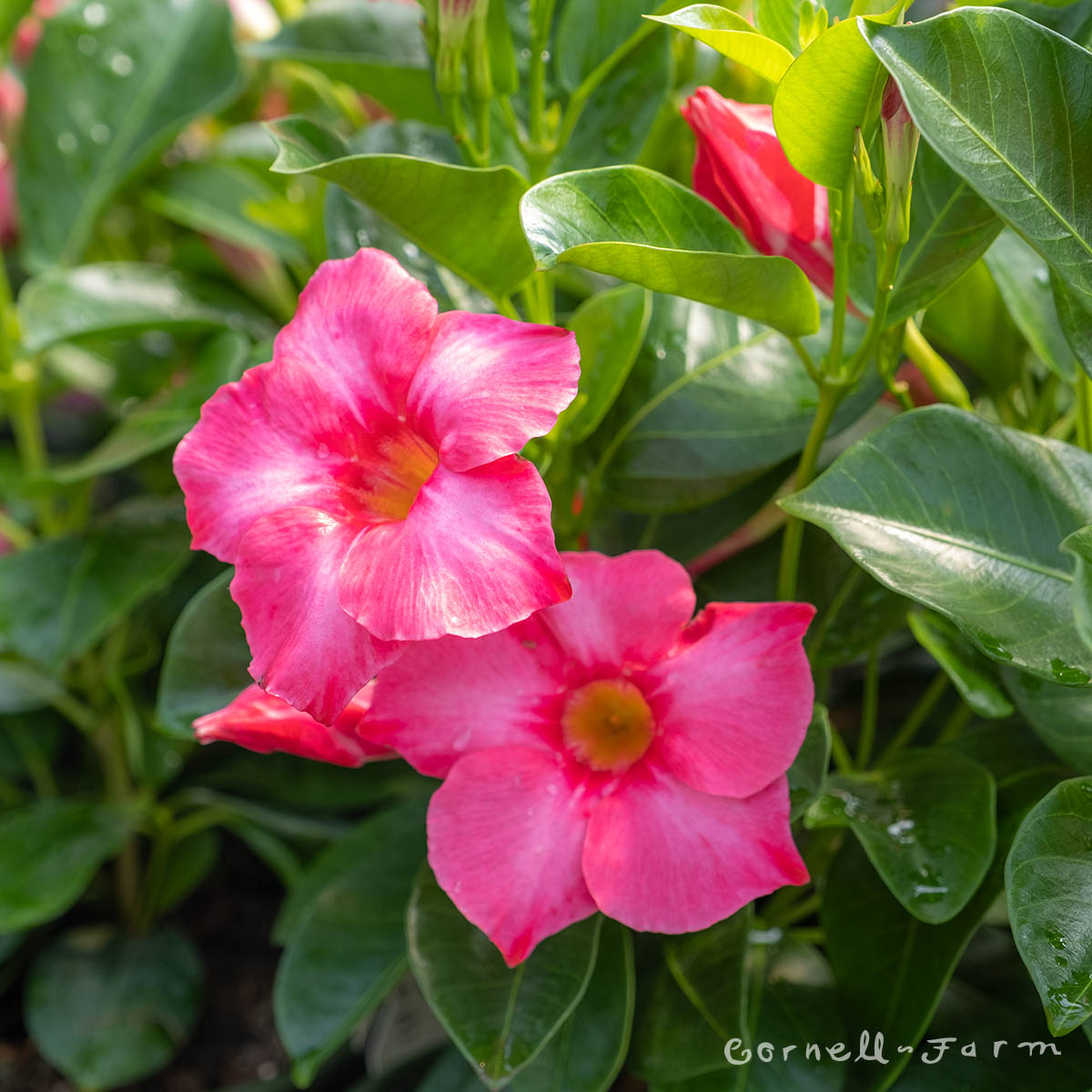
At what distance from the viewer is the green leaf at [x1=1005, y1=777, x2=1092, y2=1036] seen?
41 cm

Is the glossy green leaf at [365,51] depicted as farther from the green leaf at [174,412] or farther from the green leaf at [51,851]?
the green leaf at [51,851]

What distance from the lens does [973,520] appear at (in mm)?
491

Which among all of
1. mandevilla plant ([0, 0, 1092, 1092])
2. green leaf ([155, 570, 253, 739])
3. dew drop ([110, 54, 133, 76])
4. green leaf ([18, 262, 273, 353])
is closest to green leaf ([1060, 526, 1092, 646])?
mandevilla plant ([0, 0, 1092, 1092])

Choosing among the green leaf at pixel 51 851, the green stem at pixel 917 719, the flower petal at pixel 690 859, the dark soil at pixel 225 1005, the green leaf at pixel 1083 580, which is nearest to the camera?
the green leaf at pixel 1083 580

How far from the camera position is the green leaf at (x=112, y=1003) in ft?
2.92

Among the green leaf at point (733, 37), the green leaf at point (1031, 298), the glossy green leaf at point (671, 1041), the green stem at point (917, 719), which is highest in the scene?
the green leaf at point (733, 37)

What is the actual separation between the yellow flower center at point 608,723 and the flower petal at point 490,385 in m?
0.16

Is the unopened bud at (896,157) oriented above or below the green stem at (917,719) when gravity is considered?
above

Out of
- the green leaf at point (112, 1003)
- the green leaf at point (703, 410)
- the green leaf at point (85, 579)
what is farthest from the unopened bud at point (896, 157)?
the green leaf at point (112, 1003)

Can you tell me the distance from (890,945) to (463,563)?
36 cm

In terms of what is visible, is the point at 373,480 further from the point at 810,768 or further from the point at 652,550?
A: the point at 810,768

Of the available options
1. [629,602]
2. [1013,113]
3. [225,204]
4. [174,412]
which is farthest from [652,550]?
[225,204]

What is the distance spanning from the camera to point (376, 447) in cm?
52

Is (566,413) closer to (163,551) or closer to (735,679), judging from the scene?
(735,679)
